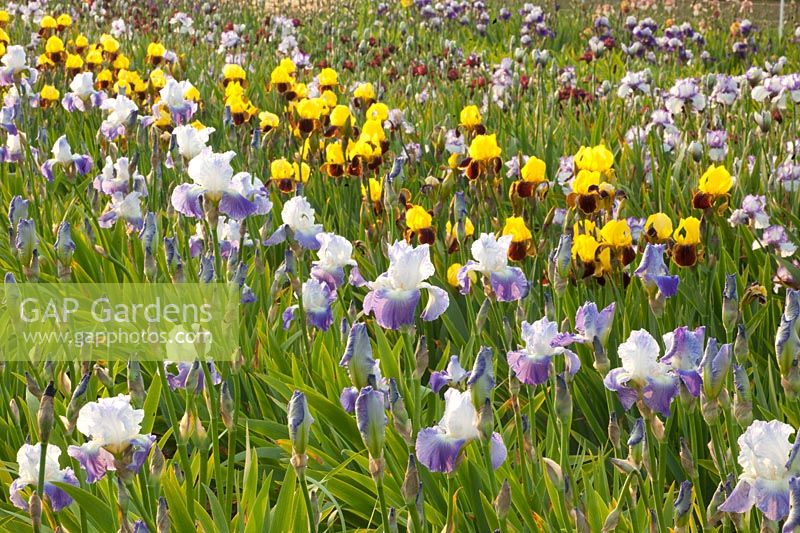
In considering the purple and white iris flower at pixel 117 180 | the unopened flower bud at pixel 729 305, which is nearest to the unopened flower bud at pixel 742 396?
the unopened flower bud at pixel 729 305

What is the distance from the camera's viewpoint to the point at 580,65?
9.26 m

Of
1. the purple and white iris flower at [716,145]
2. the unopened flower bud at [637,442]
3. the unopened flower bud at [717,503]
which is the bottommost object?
the purple and white iris flower at [716,145]

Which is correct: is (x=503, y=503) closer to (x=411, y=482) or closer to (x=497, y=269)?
(x=411, y=482)

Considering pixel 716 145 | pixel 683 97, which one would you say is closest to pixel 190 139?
pixel 716 145

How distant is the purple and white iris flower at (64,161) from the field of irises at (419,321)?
0.04 ft

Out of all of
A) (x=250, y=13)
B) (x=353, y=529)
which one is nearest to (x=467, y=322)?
(x=353, y=529)

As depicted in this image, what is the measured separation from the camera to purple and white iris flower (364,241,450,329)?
1908 mm

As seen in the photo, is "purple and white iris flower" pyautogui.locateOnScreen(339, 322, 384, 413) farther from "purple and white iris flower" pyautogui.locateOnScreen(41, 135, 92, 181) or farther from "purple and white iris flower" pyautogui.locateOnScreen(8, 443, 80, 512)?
"purple and white iris flower" pyautogui.locateOnScreen(41, 135, 92, 181)

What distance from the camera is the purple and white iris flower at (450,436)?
152 cm

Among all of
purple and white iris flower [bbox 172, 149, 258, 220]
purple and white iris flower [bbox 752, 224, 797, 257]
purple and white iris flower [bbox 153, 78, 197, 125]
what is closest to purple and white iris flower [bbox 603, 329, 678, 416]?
purple and white iris flower [bbox 172, 149, 258, 220]

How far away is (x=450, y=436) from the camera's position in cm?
155

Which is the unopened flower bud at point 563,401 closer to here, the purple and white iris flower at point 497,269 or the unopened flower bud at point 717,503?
the unopened flower bud at point 717,503

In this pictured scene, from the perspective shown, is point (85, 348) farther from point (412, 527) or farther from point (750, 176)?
point (750, 176)

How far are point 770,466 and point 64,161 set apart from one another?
293 centimetres
